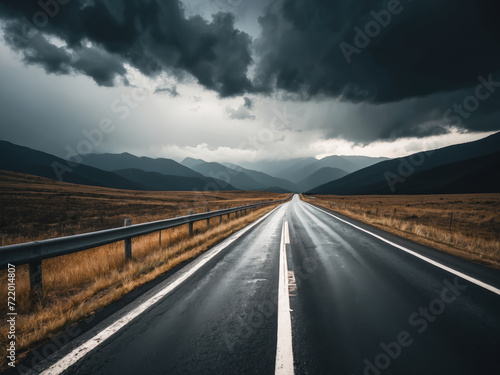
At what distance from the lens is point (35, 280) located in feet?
12.0

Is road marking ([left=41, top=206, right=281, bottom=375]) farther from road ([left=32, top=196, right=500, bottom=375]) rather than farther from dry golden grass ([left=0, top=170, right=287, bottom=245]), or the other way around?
dry golden grass ([left=0, top=170, right=287, bottom=245])

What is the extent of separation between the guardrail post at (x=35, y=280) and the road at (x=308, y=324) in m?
1.91

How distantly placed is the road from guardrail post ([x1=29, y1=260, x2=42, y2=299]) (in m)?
1.91

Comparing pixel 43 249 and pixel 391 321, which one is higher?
pixel 43 249

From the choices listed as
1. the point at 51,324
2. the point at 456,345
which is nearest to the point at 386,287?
the point at 456,345

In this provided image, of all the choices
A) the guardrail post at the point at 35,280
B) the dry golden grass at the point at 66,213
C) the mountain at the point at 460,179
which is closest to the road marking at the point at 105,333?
the guardrail post at the point at 35,280

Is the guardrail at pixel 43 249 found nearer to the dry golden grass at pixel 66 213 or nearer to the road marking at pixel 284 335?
the road marking at pixel 284 335

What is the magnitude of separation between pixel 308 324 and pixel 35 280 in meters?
4.63

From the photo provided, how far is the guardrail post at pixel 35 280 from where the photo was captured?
11.9ft

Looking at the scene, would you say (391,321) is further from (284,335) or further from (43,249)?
(43,249)

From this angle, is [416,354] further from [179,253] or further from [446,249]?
[446,249]

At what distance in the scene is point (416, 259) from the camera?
5562 millimetres

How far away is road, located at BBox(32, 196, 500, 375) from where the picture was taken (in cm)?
211

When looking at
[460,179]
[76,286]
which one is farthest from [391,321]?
[460,179]
